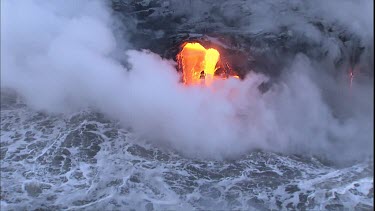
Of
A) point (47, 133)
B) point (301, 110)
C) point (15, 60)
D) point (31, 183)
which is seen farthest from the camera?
point (15, 60)

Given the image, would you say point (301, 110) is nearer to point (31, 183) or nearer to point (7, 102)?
point (31, 183)

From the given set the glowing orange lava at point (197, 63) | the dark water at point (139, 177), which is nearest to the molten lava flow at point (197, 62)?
the glowing orange lava at point (197, 63)

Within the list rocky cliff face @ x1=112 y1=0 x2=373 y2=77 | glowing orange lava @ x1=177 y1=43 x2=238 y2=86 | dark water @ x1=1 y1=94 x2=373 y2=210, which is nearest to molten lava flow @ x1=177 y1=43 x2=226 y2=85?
glowing orange lava @ x1=177 y1=43 x2=238 y2=86

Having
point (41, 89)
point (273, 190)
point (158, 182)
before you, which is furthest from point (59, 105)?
point (273, 190)

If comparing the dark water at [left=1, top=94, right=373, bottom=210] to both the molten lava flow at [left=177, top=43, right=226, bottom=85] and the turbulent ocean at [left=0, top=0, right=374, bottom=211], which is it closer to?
the turbulent ocean at [left=0, top=0, right=374, bottom=211]

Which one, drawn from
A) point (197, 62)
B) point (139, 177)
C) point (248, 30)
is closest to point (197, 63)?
point (197, 62)
